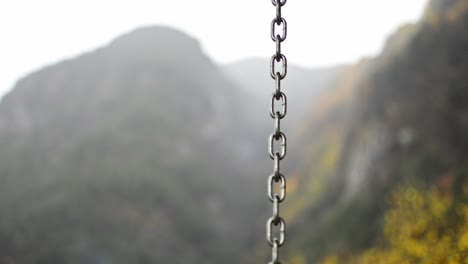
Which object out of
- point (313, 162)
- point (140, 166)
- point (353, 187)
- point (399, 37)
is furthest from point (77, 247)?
A: point (399, 37)

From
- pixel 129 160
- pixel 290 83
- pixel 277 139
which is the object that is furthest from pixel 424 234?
pixel 290 83

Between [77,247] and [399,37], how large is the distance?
46478mm

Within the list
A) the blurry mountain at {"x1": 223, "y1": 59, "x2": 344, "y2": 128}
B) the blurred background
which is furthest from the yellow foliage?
the blurry mountain at {"x1": 223, "y1": 59, "x2": 344, "y2": 128}

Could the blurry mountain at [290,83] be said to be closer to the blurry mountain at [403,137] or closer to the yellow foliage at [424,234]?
the blurry mountain at [403,137]

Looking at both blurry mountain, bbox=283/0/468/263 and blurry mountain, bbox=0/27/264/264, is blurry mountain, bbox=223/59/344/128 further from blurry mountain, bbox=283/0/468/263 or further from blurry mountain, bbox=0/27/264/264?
blurry mountain, bbox=283/0/468/263

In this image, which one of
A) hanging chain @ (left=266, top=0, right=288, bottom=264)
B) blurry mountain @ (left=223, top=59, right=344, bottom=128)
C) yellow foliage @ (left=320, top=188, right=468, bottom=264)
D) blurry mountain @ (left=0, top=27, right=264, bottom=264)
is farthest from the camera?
blurry mountain @ (left=223, top=59, right=344, bottom=128)

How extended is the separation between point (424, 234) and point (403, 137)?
14.2 metres

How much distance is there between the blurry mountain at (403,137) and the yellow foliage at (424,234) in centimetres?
107

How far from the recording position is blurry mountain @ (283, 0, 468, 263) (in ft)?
68.1

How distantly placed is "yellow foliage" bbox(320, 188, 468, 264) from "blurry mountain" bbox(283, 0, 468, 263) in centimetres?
107

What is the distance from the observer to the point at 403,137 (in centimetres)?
2505

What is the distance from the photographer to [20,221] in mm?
31594

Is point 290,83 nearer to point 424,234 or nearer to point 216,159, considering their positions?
point 216,159

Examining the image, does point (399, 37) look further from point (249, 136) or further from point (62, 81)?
point (62, 81)
